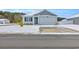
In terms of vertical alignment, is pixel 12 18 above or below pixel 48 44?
above

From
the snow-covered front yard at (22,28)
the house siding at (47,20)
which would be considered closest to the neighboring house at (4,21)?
the snow-covered front yard at (22,28)

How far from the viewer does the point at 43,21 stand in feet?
11.6

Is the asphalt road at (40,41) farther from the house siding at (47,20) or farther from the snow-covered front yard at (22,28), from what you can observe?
A: the house siding at (47,20)

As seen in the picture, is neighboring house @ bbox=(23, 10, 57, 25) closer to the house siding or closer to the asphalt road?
the house siding

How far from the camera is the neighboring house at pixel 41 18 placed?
138 inches

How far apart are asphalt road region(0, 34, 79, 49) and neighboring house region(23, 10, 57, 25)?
267 millimetres

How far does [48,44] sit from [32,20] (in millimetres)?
587

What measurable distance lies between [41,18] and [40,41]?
470mm

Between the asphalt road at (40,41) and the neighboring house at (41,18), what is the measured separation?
0.88ft

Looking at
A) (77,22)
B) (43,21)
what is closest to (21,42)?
(43,21)

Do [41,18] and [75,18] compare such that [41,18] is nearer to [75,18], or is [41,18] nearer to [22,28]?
[22,28]
